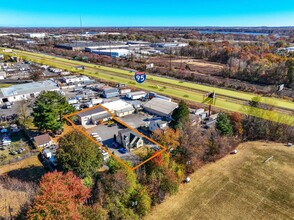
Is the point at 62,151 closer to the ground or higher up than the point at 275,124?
higher up

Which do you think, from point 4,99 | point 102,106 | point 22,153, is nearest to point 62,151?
point 22,153

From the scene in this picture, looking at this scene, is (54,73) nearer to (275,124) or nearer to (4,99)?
(4,99)

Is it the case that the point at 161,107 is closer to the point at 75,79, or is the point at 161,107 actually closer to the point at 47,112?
the point at 47,112

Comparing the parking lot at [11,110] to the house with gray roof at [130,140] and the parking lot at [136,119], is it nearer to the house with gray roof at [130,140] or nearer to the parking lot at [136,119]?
the parking lot at [136,119]

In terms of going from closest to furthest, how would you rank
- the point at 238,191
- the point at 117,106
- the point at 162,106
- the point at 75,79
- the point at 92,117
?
the point at 238,191 < the point at 92,117 < the point at 162,106 < the point at 117,106 < the point at 75,79

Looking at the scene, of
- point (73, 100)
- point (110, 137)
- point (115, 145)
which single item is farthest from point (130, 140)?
point (73, 100)

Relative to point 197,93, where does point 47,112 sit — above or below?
above

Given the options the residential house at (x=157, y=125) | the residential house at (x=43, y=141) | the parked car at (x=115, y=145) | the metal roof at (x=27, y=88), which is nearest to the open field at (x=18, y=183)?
the residential house at (x=43, y=141)
